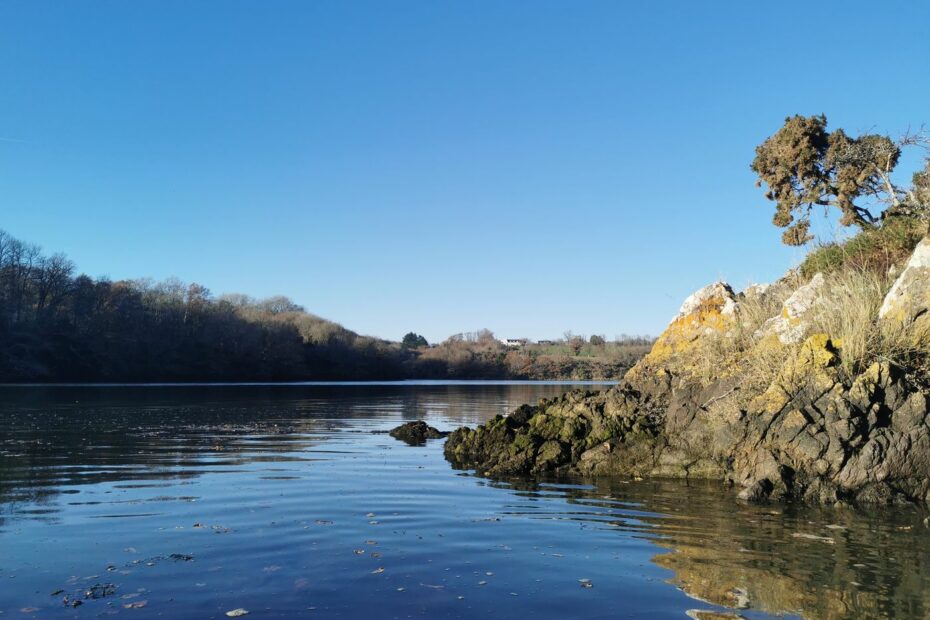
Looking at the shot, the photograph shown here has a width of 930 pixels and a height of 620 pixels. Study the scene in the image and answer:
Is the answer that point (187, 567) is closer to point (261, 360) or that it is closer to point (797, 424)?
point (797, 424)

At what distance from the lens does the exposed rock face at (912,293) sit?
47.1 feet

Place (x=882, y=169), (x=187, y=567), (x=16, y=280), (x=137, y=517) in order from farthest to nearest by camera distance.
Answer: (x=16, y=280), (x=882, y=169), (x=137, y=517), (x=187, y=567)

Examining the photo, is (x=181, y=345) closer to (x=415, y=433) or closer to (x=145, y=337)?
(x=145, y=337)

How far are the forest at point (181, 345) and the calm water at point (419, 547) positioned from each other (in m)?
72.9

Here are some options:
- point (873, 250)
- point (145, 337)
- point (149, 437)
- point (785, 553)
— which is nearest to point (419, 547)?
point (785, 553)

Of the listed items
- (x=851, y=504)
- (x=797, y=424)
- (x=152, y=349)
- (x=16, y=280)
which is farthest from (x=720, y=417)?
(x=16, y=280)

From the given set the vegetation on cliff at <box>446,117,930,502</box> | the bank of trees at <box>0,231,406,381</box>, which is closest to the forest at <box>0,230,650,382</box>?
the bank of trees at <box>0,231,406,381</box>

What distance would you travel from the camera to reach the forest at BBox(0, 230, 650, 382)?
83188 millimetres

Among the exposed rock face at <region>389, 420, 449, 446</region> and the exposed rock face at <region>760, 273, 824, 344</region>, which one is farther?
the exposed rock face at <region>389, 420, 449, 446</region>

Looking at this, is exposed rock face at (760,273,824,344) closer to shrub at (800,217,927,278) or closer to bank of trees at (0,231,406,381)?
shrub at (800,217,927,278)

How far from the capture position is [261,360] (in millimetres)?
102875

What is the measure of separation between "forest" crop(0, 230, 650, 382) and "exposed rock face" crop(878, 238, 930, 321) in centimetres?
8115

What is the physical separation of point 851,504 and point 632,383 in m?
7.50

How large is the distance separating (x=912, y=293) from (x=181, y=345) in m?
97.3
